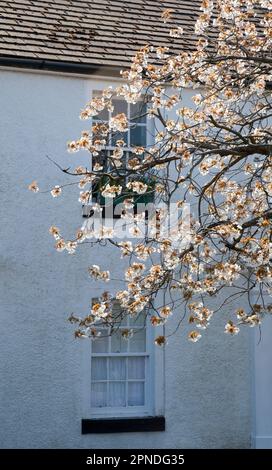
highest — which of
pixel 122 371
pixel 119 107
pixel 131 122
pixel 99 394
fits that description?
pixel 119 107

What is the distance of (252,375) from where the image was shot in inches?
491

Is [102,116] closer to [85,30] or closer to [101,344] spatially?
[85,30]

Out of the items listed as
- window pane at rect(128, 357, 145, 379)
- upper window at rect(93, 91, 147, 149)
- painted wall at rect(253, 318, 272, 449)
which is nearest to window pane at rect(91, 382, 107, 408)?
window pane at rect(128, 357, 145, 379)

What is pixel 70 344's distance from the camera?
11641 millimetres

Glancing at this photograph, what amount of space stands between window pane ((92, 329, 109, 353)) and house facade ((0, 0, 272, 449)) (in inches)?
1.1

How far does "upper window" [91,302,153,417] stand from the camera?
39.3 feet

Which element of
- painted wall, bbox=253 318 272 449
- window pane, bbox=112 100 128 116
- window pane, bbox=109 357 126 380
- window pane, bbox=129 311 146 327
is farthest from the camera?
window pane, bbox=112 100 128 116

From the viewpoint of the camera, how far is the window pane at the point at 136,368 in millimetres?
12172

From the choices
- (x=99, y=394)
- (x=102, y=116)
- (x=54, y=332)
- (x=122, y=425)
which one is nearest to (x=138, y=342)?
(x=99, y=394)

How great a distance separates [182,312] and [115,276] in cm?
114

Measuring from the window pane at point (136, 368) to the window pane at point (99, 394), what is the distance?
439mm

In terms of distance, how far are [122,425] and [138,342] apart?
126 cm

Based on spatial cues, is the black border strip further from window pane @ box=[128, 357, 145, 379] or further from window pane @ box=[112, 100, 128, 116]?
window pane @ box=[128, 357, 145, 379]

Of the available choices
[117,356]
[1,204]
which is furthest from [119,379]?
[1,204]
